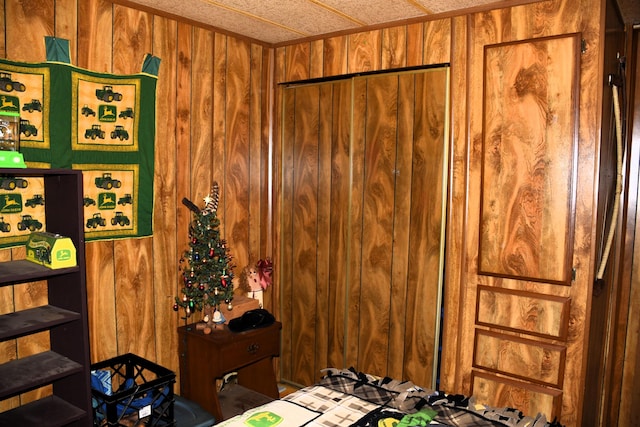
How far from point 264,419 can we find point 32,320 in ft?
3.71

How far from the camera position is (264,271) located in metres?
3.55

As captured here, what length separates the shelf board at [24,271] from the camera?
1.96 meters

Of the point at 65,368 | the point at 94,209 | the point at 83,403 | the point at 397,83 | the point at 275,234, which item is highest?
the point at 397,83

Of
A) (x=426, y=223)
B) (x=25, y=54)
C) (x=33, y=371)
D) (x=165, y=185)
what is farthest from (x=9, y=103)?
(x=426, y=223)

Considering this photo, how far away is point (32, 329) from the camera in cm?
203

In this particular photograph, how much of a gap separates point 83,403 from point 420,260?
203 cm

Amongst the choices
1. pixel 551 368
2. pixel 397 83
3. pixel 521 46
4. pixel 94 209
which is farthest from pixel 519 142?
pixel 94 209

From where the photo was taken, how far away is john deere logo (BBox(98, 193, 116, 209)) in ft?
8.89

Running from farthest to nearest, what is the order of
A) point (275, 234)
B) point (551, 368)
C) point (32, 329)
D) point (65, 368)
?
point (275, 234)
point (551, 368)
point (65, 368)
point (32, 329)

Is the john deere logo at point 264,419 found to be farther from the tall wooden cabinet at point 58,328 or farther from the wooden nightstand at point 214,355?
the wooden nightstand at point 214,355

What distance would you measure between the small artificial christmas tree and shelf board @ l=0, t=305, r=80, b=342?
80 cm

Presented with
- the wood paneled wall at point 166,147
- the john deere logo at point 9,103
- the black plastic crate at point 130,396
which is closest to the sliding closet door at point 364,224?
the wood paneled wall at point 166,147

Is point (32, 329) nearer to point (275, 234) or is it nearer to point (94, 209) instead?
point (94, 209)

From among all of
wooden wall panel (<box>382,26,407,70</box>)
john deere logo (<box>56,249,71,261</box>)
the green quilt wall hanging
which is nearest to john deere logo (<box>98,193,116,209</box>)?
the green quilt wall hanging
